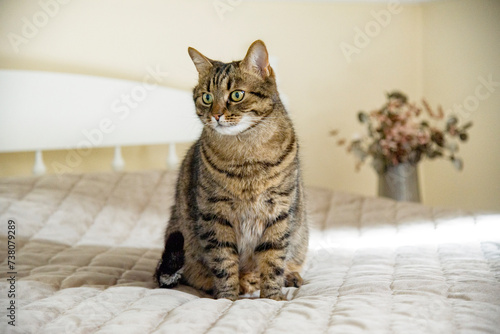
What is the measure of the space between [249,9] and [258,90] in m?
1.39

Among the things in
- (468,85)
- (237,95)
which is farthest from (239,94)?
(468,85)

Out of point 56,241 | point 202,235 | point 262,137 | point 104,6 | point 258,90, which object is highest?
point 104,6

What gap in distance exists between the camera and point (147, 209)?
195 cm

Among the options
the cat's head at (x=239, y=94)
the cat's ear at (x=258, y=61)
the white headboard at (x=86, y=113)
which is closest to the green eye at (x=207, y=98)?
the cat's head at (x=239, y=94)

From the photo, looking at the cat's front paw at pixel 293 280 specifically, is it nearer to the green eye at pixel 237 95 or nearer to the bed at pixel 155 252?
the bed at pixel 155 252

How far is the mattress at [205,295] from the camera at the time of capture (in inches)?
37.8

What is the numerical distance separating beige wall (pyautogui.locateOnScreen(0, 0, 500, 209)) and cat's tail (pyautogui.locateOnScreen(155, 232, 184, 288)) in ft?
3.43

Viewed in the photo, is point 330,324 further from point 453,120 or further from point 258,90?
point 453,120

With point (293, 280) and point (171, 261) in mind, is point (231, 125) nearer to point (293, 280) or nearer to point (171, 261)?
point (171, 261)

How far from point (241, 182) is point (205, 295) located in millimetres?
302

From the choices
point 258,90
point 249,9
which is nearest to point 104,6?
point 249,9

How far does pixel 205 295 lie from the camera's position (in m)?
1.30

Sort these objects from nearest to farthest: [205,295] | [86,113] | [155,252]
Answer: [205,295] < [155,252] < [86,113]

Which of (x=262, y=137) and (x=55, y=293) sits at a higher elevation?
(x=262, y=137)
